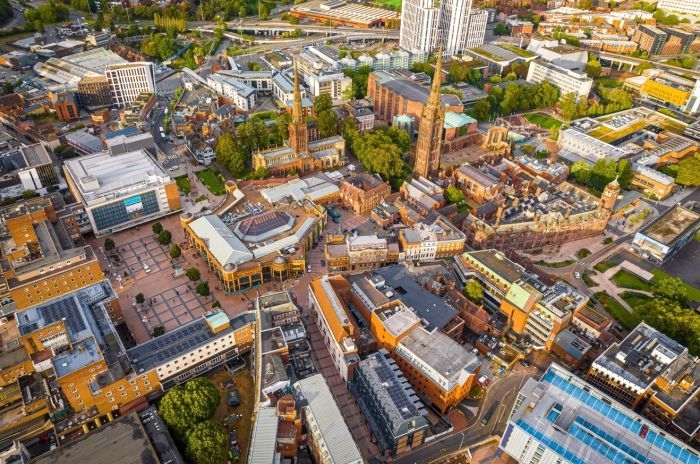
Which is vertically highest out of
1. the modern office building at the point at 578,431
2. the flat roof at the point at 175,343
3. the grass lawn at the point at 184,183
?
the flat roof at the point at 175,343

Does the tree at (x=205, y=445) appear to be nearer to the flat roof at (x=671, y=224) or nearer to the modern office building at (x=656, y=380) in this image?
the modern office building at (x=656, y=380)

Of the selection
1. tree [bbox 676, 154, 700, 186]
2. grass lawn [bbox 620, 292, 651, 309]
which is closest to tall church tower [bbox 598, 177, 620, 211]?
grass lawn [bbox 620, 292, 651, 309]

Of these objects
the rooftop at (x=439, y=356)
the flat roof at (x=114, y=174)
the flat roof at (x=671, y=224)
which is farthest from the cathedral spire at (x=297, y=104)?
the flat roof at (x=671, y=224)

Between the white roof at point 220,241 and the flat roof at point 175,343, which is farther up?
the white roof at point 220,241

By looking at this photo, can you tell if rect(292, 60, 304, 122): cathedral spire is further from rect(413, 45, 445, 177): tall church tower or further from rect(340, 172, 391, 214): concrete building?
rect(413, 45, 445, 177): tall church tower

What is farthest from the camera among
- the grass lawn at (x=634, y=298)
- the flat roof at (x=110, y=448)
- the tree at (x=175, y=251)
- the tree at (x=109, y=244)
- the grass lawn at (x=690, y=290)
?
the tree at (x=109, y=244)

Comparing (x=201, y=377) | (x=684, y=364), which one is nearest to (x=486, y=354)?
(x=684, y=364)
